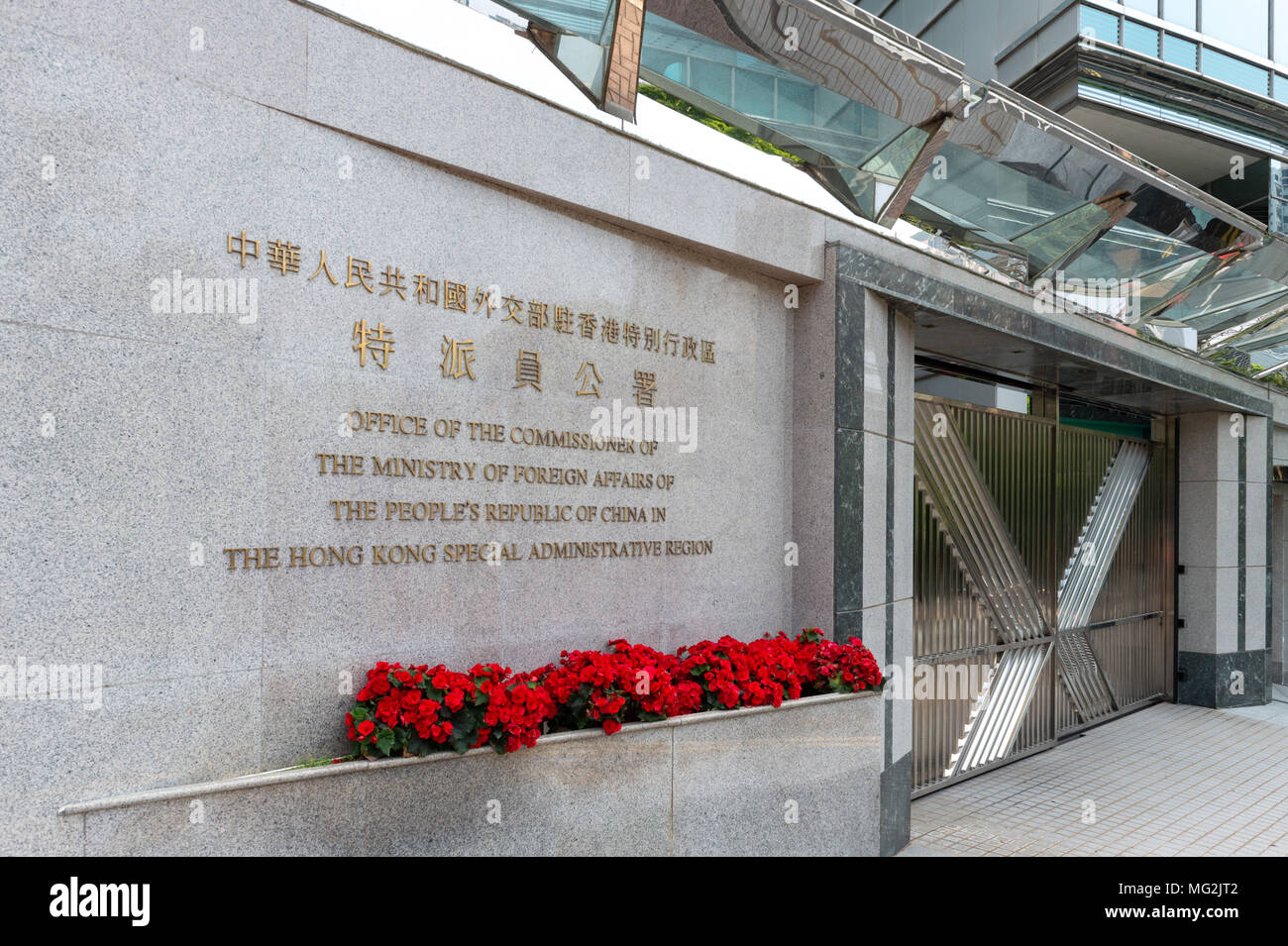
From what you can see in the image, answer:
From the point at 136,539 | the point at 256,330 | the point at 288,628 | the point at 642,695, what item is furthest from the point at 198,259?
the point at 642,695

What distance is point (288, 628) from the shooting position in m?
3.97

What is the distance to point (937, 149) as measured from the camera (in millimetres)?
6996

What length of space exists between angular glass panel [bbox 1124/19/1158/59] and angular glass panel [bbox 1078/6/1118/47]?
0.26 m

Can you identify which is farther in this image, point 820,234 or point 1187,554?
point 1187,554

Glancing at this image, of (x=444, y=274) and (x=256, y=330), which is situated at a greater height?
(x=444, y=274)

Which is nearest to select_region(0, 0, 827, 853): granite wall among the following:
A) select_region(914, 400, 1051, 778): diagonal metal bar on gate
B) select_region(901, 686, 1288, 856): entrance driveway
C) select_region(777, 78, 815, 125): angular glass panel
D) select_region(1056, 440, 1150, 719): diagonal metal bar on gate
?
select_region(777, 78, 815, 125): angular glass panel

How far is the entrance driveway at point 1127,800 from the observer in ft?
21.7

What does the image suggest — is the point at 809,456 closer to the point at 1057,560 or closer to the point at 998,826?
the point at 998,826

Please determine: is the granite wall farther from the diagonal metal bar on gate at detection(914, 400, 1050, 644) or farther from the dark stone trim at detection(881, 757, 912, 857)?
the diagonal metal bar on gate at detection(914, 400, 1050, 644)

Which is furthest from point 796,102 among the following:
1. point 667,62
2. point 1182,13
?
point 1182,13

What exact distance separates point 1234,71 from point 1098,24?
10.0 feet

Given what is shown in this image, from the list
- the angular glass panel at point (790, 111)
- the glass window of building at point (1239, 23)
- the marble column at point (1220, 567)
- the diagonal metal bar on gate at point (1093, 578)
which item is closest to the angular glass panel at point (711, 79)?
the angular glass panel at point (790, 111)

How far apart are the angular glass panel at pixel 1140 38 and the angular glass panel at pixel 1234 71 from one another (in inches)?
45.0

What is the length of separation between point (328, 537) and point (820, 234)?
397 cm
